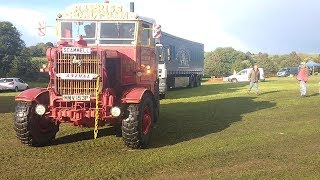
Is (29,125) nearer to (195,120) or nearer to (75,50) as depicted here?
(75,50)

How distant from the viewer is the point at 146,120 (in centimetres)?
1008

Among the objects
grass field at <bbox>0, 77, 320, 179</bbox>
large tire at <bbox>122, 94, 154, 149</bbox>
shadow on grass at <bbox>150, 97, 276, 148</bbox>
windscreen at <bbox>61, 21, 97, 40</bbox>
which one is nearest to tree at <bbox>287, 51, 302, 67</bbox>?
shadow on grass at <bbox>150, 97, 276, 148</bbox>

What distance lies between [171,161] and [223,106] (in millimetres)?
10801

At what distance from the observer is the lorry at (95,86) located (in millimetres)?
9344

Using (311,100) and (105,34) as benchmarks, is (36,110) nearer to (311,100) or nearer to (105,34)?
(105,34)

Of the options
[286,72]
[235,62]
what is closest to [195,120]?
[286,72]

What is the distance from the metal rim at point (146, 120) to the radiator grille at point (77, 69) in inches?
54.0

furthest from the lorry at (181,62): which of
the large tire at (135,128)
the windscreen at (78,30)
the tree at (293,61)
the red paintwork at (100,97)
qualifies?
the tree at (293,61)

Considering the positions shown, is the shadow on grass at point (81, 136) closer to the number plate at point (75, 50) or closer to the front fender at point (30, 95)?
the front fender at point (30, 95)

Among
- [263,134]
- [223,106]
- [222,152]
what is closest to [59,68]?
[222,152]

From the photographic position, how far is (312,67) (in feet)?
293

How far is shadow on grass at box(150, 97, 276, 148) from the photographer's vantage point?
438 inches

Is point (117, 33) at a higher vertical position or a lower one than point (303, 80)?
higher

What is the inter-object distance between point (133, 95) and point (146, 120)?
87 centimetres
